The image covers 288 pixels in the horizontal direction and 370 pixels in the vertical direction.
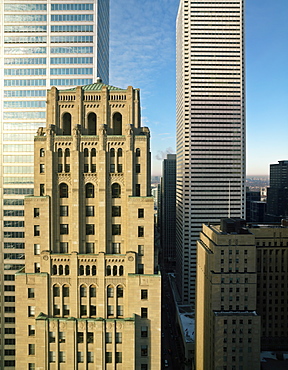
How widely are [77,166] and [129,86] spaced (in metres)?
19.4

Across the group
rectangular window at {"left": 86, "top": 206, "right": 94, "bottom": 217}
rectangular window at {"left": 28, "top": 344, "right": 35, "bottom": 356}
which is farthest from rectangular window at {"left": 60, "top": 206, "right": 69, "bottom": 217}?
rectangular window at {"left": 28, "top": 344, "right": 35, "bottom": 356}

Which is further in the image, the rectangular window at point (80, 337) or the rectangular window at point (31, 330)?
the rectangular window at point (31, 330)

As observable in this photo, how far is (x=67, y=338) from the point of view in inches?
1919

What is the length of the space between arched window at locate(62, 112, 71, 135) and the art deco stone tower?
97cm

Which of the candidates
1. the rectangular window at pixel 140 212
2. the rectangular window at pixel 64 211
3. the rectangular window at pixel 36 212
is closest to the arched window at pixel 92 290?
the rectangular window at pixel 64 211

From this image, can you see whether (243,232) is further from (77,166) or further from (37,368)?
(37,368)

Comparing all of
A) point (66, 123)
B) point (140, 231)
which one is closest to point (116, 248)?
point (140, 231)

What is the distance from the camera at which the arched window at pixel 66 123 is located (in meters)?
55.8

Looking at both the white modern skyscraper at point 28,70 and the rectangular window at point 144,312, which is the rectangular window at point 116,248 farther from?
the white modern skyscraper at point 28,70

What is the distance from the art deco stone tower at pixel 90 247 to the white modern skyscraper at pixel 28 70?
151ft

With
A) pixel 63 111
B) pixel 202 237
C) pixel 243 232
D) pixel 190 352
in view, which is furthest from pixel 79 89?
pixel 190 352

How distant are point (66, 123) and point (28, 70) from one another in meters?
53.9

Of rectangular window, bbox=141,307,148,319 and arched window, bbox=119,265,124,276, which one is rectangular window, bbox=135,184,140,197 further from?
rectangular window, bbox=141,307,148,319

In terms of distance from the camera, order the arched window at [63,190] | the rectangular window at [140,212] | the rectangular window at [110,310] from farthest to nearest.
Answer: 1. the arched window at [63,190]
2. the rectangular window at [140,212]
3. the rectangular window at [110,310]
